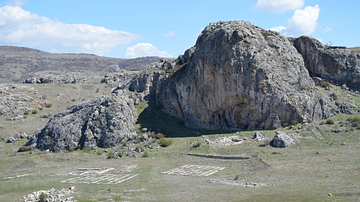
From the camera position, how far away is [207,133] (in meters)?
54.6

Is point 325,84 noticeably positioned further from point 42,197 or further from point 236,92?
point 42,197

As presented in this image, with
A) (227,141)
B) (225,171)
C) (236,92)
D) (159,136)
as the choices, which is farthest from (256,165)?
(159,136)

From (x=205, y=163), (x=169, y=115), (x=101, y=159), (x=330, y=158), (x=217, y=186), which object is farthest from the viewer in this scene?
(x=169, y=115)

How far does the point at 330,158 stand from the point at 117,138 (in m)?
36.0

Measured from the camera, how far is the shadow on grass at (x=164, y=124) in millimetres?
56250

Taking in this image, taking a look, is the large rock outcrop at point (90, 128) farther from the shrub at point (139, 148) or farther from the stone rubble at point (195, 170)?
the stone rubble at point (195, 170)

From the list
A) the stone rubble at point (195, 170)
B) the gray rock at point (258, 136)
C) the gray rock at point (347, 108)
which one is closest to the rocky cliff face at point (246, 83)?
the gray rock at point (347, 108)

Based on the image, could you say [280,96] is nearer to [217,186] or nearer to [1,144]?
[217,186]

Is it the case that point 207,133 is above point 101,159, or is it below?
above

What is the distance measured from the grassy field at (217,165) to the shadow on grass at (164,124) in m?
0.21

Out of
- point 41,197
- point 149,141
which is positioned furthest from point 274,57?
point 41,197

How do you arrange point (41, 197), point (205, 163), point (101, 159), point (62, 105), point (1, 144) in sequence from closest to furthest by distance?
point (41, 197)
point (205, 163)
point (101, 159)
point (1, 144)
point (62, 105)

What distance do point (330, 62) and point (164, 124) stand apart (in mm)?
36033

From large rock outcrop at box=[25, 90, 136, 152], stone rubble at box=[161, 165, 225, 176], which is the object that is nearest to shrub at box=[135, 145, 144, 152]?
large rock outcrop at box=[25, 90, 136, 152]
